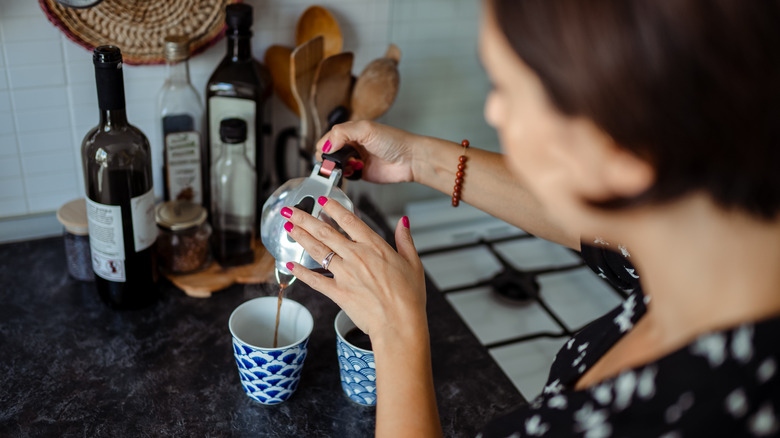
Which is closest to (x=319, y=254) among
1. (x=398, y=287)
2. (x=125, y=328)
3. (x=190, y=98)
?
(x=398, y=287)

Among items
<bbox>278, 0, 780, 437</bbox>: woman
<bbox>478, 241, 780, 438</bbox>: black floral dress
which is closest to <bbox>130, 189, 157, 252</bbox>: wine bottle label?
<bbox>278, 0, 780, 437</bbox>: woman

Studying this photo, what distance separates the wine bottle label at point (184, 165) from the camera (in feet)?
3.62

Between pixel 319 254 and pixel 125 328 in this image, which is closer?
pixel 319 254

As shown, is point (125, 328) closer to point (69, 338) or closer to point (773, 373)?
point (69, 338)

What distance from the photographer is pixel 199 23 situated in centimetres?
110

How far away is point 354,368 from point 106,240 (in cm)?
→ 40

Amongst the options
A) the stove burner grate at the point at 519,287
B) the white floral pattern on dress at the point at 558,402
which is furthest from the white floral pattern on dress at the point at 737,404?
the stove burner grate at the point at 519,287

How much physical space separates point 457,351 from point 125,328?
0.48m

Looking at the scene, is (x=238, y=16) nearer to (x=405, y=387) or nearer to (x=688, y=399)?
(x=405, y=387)

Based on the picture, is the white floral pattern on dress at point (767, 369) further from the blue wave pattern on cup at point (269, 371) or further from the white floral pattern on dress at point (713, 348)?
the blue wave pattern on cup at point (269, 371)

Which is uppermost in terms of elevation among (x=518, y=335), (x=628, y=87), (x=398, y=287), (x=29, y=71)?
(x=628, y=87)

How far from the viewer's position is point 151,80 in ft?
3.72

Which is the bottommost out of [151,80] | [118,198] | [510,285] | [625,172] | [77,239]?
[510,285]

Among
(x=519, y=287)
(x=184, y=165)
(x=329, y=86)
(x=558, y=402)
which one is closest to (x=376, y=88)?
(x=329, y=86)
